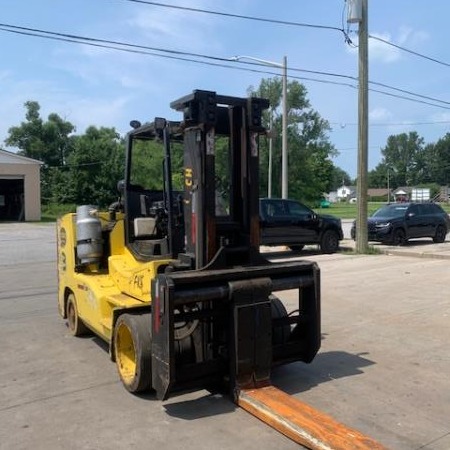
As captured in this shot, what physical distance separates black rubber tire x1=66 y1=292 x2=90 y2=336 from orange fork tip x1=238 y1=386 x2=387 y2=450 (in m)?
3.23

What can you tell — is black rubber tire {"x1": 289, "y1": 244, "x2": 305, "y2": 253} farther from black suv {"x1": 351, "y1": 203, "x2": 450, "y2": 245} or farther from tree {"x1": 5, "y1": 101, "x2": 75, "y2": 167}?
tree {"x1": 5, "y1": 101, "x2": 75, "y2": 167}

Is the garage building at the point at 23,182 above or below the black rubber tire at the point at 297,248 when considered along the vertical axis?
above

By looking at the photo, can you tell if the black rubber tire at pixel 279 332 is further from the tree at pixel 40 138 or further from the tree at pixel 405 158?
the tree at pixel 405 158

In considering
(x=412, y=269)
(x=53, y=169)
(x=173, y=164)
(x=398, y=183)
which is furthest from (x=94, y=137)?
(x=398, y=183)

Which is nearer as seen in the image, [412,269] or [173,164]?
[173,164]

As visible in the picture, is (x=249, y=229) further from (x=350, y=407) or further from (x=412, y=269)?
(x=412, y=269)

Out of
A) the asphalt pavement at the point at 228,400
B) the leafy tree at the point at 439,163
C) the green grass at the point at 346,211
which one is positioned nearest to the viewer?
the asphalt pavement at the point at 228,400

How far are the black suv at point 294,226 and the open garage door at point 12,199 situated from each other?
3277cm

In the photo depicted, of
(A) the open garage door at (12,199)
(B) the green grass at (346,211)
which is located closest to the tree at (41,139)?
(A) the open garage door at (12,199)

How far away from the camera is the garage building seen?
147ft

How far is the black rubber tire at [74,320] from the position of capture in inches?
296

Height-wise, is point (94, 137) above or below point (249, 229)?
above

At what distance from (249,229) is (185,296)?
1.15 metres

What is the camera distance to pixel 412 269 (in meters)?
14.2
